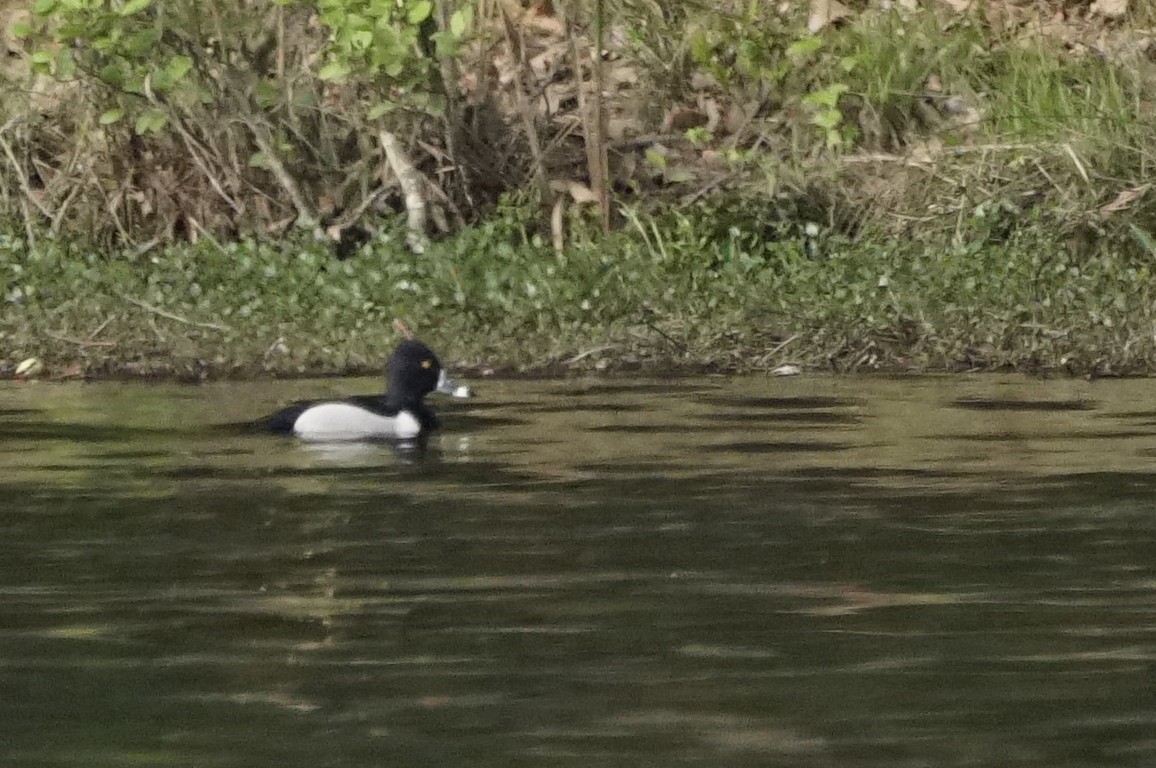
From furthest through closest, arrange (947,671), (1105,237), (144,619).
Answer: (1105,237) < (144,619) < (947,671)

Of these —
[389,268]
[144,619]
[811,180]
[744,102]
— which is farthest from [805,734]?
[744,102]

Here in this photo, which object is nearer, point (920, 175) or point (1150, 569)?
point (1150, 569)

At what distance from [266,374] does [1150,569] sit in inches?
261

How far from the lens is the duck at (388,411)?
36.2 feet

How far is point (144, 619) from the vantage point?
6.86 m

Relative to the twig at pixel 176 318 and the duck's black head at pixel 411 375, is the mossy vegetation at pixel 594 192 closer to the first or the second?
the twig at pixel 176 318

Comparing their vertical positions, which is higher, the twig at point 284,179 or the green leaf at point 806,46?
the green leaf at point 806,46

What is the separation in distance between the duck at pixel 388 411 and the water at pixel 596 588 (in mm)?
190

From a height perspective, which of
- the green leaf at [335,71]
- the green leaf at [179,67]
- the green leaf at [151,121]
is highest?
the green leaf at [179,67]

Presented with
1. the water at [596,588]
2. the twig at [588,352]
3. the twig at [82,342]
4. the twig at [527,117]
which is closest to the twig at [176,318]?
the twig at [82,342]

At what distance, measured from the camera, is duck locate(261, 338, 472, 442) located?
11.0 m

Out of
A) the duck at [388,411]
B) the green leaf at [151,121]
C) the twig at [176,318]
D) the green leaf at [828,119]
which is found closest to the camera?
the duck at [388,411]

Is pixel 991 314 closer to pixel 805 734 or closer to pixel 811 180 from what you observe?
pixel 811 180

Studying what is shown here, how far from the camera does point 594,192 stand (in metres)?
15.8
